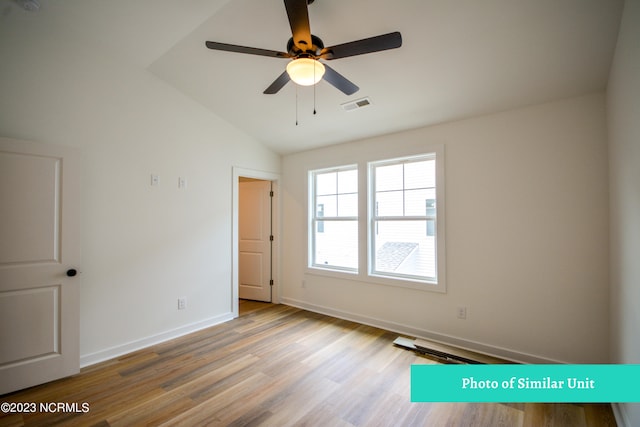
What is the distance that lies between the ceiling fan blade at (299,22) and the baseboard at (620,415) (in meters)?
2.98

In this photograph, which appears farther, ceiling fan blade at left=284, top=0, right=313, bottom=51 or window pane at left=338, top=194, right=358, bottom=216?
window pane at left=338, top=194, right=358, bottom=216

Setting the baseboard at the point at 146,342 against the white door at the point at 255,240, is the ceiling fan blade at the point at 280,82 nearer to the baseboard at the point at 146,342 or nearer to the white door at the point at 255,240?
the white door at the point at 255,240

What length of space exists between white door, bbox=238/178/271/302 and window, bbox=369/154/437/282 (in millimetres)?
1879

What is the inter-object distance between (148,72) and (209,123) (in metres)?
0.83

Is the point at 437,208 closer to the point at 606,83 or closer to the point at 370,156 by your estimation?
the point at 370,156

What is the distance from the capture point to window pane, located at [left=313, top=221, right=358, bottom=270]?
403 centimetres

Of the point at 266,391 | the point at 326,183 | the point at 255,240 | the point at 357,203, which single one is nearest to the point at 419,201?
the point at 357,203

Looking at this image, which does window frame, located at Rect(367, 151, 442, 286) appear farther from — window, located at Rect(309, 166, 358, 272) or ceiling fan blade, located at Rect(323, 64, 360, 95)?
ceiling fan blade, located at Rect(323, 64, 360, 95)

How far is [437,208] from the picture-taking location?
3197mm

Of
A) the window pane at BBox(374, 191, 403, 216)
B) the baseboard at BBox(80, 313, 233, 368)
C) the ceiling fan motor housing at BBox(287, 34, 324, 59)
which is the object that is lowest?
the baseboard at BBox(80, 313, 233, 368)

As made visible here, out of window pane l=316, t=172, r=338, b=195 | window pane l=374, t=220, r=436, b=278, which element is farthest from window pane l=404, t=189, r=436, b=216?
window pane l=316, t=172, r=338, b=195

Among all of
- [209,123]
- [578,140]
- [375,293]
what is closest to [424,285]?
[375,293]

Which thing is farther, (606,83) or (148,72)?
(148,72)

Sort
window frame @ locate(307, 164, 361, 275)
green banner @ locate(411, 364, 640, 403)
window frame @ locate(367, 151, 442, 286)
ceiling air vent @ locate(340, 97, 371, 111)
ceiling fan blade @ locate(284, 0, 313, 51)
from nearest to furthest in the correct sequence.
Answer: ceiling fan blade @ locate(284, 0, 313, 51)
green banner @ locate(411, 364, 640, 403)
ceiling air vent @ locate(340, 97, 371, 111)
window frame @ locate(367, 151, 442, 286)
window frame @ locate(307, 164, 361, 275)
